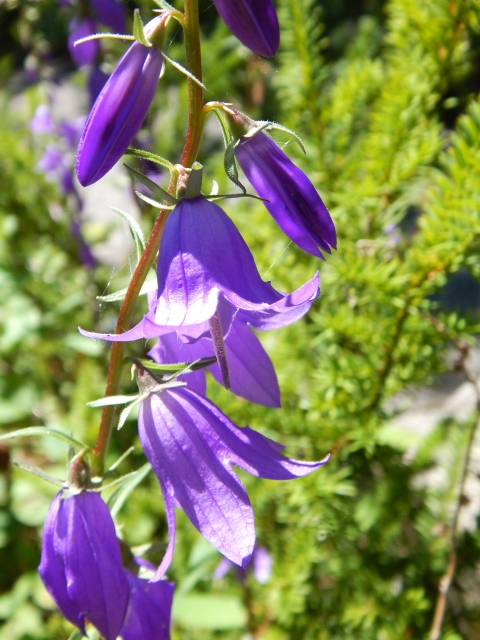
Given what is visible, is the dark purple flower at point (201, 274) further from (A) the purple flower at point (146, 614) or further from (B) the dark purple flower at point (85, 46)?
(B) the dark purple flower at point (85, 46)

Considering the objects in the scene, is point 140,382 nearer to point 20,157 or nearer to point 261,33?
point 261,33

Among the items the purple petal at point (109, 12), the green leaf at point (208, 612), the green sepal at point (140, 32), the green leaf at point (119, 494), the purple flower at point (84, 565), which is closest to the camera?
the green sepal at point (140, 32)

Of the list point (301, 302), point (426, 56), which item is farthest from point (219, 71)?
point (301, 302)

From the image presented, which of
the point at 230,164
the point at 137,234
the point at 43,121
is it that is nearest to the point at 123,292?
the point at 137,234

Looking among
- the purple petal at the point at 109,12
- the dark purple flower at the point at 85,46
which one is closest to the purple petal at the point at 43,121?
the dark purple flower at the point at 85,46

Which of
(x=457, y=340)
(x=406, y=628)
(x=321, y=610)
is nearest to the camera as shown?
(x=457, y=340)

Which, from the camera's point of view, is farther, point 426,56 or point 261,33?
point 426,56

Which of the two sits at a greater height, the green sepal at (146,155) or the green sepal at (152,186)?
the green sepal at (146,155)
